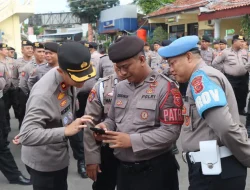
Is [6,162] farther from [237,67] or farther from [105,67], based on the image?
[237,67]

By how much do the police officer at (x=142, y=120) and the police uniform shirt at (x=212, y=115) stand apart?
0.41 feet

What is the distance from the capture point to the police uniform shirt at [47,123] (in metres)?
2.02

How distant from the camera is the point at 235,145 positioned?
191 cm

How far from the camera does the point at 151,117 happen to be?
2139 mm

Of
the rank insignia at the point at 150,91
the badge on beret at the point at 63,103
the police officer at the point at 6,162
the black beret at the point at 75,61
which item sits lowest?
the police officer at the point at 6,162

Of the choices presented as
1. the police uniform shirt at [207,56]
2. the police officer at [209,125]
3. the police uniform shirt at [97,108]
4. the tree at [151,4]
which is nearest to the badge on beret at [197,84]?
the police officer at [209,125]

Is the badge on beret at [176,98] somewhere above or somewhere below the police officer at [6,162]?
above

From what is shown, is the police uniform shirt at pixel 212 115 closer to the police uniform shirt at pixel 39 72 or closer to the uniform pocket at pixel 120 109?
the uniform pocket at pixel 120 109

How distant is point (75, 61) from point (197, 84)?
0.72 metres

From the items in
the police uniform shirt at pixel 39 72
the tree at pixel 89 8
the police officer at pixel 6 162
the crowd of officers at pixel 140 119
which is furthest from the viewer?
the tree at pixel 89 8

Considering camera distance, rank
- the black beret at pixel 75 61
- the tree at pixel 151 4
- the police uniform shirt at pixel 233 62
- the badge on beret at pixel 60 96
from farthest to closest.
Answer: the tree at pixel 151 4, the police uniform shirt at pixel 233 62, the badge on beret at pixel 60 96, the black beret at pixel 75 61

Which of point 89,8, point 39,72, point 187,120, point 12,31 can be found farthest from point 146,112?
point 89,8

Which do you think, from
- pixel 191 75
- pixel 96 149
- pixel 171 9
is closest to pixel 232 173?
pixel 191 75

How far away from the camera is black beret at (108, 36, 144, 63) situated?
6.82ft
